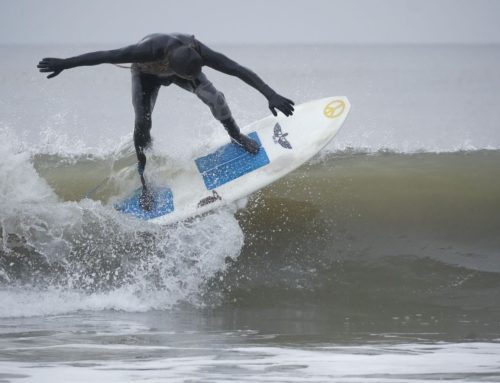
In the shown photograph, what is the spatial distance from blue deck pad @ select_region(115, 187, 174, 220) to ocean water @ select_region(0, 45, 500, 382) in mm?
150

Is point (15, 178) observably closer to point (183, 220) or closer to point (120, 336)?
point (183, 220)

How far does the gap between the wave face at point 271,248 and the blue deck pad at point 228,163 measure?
27 centimetres

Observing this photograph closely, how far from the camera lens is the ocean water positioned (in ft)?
16.2

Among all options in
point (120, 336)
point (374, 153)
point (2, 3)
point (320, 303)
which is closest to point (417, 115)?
point (374, 153)

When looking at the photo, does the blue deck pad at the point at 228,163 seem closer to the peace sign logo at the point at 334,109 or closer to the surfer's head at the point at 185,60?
the peace sign logo at the point at 334,109

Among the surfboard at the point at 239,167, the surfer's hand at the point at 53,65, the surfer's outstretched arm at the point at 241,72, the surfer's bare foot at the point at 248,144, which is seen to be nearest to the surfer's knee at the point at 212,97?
the surfer's outstretched arm at the point at 241,72

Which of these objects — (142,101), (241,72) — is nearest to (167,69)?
(142,101)

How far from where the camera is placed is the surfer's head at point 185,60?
22.8ft

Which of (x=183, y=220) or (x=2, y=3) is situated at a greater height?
(x=2, y=3)

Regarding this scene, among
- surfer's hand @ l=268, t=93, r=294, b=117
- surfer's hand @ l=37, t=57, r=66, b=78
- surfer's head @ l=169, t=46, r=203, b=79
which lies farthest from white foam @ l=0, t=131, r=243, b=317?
surfer's hand @ l=37, t=57, r=66, b=78

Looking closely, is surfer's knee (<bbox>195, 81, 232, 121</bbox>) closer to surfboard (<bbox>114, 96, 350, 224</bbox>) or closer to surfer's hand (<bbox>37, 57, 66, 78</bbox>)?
surfboard (<bbox>114, 96, 350, 224</bbox>)

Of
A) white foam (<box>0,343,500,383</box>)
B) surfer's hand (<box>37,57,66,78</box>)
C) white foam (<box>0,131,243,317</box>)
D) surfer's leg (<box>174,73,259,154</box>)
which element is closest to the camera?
white foam (<box>0,343,500,383</box>)

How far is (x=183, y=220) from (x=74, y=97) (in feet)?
60.2

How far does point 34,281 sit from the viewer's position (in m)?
7.23
